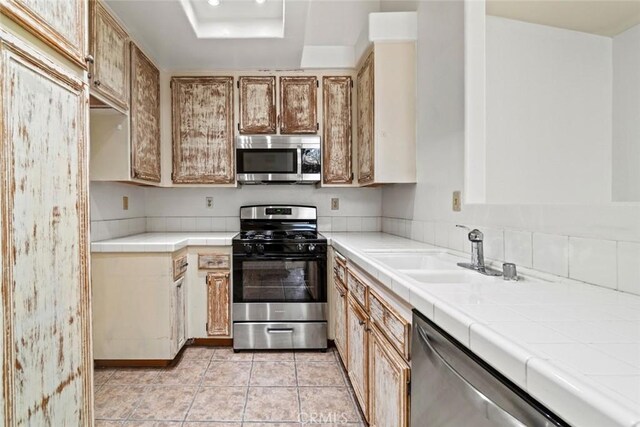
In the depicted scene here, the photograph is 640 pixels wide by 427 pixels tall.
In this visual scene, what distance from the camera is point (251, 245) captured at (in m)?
2.64

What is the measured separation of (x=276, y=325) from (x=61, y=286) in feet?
5.80

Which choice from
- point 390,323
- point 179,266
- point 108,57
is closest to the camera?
point 390,323

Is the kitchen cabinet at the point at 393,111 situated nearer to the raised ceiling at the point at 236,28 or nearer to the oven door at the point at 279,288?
the raised ceiling at the point at 236,28

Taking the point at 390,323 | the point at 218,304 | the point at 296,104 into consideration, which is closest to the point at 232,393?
the point at 218,304

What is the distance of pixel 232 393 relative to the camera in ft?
6.86

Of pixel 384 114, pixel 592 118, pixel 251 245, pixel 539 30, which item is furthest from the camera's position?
pixel 251 245

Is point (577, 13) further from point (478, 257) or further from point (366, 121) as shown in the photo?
point (366, 121)

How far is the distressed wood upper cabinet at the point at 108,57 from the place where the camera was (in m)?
1.89

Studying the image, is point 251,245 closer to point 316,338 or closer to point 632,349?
point 316,338

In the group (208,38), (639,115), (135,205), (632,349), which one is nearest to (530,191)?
(639,115)

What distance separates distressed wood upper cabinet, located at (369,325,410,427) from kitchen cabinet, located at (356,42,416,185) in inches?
49.5

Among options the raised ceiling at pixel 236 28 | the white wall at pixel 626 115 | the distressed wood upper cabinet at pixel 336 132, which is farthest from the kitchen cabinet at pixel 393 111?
the white wall at pixel 626 115

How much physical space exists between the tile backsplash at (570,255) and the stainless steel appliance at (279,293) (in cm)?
122

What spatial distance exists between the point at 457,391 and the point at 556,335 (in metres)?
0.27
